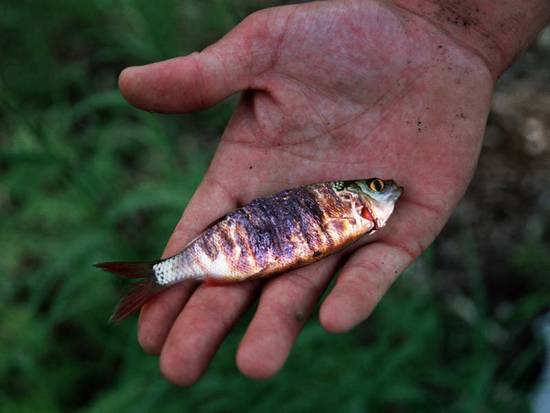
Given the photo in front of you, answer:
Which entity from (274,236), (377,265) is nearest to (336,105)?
(274,236)

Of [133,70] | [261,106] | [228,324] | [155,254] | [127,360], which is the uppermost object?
[133,70]

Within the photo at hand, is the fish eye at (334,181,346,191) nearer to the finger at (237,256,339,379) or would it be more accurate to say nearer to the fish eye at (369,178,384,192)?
the fish eye at (369,178,384,192)

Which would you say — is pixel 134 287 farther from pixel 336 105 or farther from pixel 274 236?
pixel 336 105

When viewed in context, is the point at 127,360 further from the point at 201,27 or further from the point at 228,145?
the point at 201,27

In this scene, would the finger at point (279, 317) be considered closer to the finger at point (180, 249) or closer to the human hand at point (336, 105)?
the human hand at point (336, 105)

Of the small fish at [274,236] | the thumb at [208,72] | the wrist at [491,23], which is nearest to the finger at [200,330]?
the small fish at [274,236]

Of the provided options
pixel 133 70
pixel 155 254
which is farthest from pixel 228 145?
pixel 155 254
